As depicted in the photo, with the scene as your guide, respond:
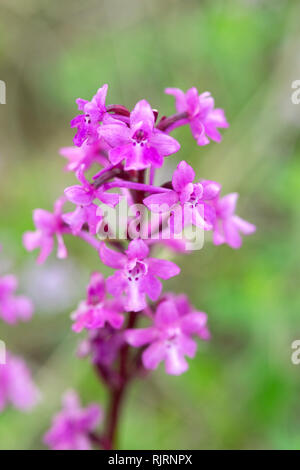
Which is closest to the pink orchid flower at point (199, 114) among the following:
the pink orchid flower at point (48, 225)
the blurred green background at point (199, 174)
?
the pink orchid flower at point (48, 225)

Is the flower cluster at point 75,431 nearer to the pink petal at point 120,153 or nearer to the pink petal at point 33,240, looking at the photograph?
the pink petal at point 33,240

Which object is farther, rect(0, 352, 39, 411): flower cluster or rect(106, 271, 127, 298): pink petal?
rect(0, 352, 39, 411): flower cluster

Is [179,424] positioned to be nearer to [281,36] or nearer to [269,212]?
[269,212]

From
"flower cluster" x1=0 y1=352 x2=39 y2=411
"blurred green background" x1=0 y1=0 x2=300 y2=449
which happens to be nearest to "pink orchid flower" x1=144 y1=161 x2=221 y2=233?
"flower cluster" x1=0 y1=352 x2=39 y2=411

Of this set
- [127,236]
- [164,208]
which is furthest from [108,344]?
[164,208]

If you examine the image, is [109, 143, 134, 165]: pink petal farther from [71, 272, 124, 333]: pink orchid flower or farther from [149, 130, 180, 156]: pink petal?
[71, 272, 124, 333]: pink orchid flower
